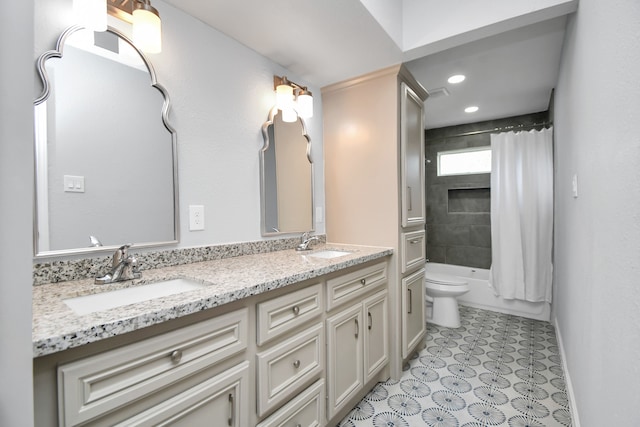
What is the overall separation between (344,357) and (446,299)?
5.59 feet

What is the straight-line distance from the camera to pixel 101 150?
1.18 m

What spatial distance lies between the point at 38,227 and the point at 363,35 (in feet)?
5.50

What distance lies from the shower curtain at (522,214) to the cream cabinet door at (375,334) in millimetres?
1907

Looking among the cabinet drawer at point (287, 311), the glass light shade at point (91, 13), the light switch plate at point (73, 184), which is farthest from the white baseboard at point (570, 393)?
the glass light shade at point (91, 13)

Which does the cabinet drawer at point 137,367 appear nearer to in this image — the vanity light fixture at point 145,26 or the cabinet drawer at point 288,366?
the cabinet drawer at point 288,366

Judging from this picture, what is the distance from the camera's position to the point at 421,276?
235cm

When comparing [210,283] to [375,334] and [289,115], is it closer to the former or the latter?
[375,334]

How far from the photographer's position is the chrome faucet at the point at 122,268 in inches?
42.6

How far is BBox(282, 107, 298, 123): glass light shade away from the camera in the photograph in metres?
1.94

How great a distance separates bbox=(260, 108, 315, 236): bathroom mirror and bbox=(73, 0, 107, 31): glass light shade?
889 millimetres

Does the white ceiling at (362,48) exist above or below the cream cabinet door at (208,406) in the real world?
above

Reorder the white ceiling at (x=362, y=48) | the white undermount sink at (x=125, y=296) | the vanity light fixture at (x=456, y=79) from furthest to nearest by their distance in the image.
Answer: the vanity light fixture at (x=456, y=79) < the white ceiling at (x=362, y=48) < the white undermount sink at (x=125, y=296)

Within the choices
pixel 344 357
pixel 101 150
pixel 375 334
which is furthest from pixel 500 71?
pixel 101 150

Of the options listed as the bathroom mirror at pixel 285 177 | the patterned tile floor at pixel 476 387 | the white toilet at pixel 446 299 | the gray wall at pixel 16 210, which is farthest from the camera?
the white toilet at pixel 446 299
